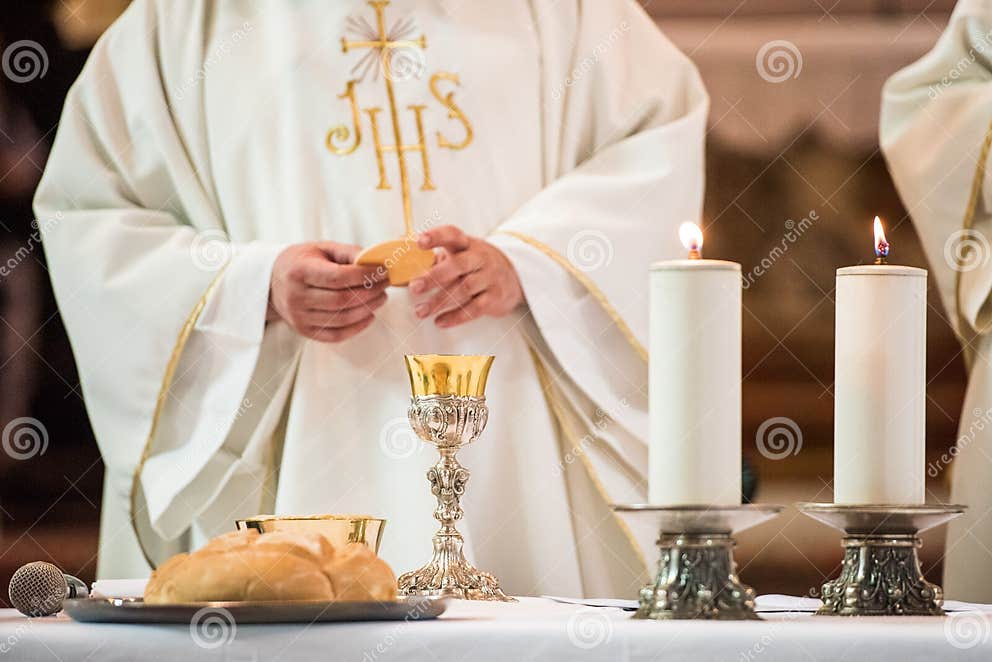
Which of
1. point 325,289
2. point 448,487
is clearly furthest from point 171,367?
point 448,487

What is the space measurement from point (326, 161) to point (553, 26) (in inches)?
23.7

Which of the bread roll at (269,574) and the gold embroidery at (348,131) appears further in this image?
the gold embroidery at (348,131)

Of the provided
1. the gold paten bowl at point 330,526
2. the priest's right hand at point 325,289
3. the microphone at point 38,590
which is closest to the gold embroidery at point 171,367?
the priest's right hand at point 325,289

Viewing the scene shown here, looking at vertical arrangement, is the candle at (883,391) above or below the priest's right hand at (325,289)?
below

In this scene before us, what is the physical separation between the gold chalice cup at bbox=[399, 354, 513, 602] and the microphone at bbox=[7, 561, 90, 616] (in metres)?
0.44

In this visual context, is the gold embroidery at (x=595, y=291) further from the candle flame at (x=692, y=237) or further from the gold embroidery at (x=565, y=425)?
the candle flame at (x=692, y=237)

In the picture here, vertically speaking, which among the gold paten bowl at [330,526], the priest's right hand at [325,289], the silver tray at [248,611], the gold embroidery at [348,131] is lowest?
the silver tray at [248,611]

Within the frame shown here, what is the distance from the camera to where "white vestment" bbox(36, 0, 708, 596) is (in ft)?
9.98

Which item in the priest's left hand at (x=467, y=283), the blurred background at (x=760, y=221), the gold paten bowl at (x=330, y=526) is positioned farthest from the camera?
the blurred background at (x=760, y=221)

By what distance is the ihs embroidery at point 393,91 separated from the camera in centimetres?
321

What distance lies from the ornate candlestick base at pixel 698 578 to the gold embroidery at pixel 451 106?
203 centimetres

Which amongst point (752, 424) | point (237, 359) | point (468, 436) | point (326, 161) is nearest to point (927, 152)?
point (752, 424)

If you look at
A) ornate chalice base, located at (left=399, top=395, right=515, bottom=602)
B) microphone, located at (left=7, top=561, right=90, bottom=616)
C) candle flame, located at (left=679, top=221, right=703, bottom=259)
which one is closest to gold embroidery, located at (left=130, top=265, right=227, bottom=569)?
ornate chalice base, located at (left=399, top=395, right=515, bottom=602)

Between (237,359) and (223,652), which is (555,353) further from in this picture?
(223,652)
